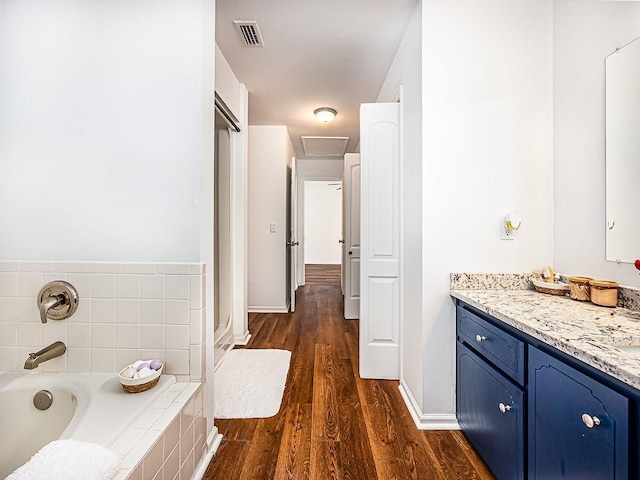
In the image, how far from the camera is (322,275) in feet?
25.1

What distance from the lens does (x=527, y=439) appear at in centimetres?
114

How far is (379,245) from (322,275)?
5.37m

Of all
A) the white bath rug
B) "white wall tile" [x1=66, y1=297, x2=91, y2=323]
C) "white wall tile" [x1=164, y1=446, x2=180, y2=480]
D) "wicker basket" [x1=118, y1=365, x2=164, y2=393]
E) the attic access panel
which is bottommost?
the white bath rug

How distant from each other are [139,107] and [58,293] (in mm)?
902

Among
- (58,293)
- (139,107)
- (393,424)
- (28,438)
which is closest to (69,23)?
(139,107)

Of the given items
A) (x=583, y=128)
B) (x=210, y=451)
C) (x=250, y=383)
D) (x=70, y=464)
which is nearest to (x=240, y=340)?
(x=250, y=383)

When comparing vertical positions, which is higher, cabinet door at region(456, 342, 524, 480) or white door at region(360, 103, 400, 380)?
white door at region(360, 103, 400, 380)

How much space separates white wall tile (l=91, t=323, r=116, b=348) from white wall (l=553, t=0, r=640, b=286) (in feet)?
7.41

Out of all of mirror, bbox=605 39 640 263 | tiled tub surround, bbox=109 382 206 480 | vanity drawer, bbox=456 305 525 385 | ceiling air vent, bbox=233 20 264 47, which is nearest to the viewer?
tiled tub surround, bbox=109 382 206 480

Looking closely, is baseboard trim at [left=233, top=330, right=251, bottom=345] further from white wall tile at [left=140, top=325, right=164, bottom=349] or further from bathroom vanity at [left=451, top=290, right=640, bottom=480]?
bathroom vanity at [left=451, top=290, right=640, bottom=480]

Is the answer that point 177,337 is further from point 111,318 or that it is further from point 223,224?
point 223,224

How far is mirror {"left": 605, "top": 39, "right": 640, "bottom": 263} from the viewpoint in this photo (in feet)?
4.30

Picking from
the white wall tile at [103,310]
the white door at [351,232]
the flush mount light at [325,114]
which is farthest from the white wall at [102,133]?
the white door at [351,232]

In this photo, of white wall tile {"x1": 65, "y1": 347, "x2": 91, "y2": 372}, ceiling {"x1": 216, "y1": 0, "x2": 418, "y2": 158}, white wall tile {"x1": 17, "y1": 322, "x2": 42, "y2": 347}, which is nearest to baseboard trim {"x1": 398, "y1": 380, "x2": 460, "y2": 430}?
white wall tile {"x1": 65, "y1": 347, "x2": 91, "y2": 372}
